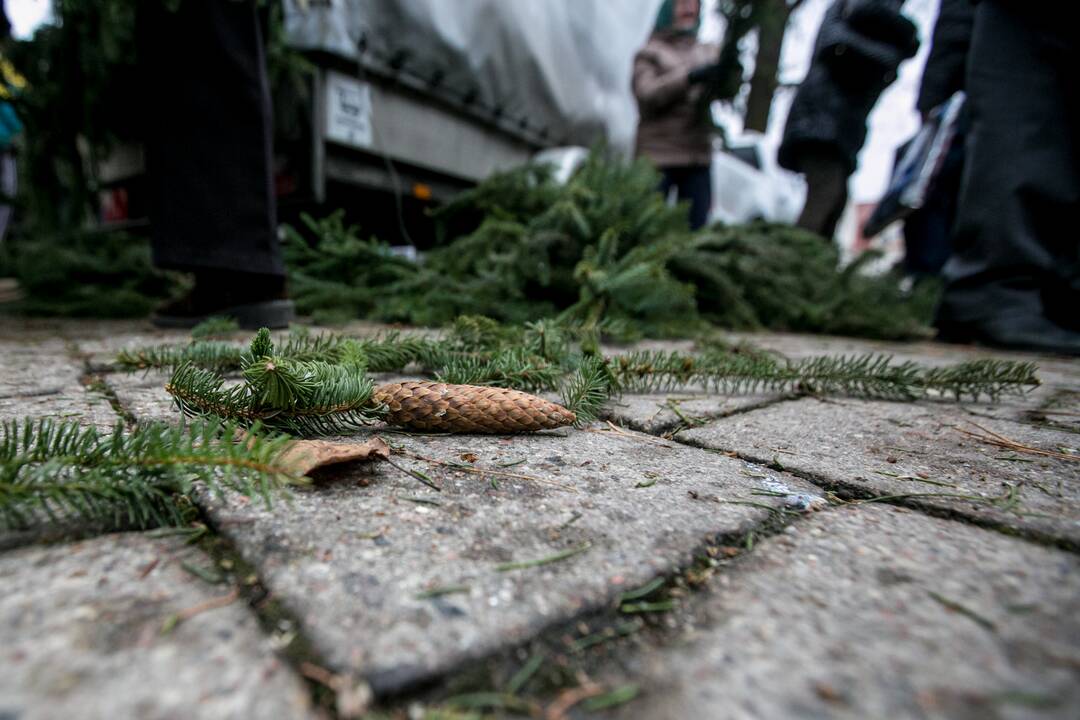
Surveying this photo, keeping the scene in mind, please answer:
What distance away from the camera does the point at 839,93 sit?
402 centimetres

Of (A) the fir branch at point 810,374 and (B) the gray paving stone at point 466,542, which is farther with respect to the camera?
(A) the fir branch at point 810,374

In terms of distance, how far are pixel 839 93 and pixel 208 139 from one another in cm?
408

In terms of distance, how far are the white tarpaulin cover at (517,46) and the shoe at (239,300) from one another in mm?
1689

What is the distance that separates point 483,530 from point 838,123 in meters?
4.49

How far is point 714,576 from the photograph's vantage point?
601 millimetres

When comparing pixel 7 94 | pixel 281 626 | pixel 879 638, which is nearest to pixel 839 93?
pixel 879 638

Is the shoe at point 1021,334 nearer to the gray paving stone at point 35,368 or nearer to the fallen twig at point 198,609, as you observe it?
the fallen twig at point 198,609

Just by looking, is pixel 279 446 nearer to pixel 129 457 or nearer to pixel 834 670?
pixel 129 457

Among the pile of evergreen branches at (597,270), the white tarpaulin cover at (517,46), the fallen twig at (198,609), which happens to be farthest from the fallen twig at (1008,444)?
the white tarpaulin cover at (517,46)

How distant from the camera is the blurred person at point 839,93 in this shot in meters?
3.74

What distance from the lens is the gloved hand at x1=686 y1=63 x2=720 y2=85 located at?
4.77 meters

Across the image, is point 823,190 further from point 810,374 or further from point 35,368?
point 35,368

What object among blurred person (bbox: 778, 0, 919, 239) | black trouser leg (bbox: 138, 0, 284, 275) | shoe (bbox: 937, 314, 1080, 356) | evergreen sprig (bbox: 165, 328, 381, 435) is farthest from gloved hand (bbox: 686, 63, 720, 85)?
evergreen sprig (bbox: 165, 328, 381, 435)

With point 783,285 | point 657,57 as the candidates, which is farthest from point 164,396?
point 657,57
